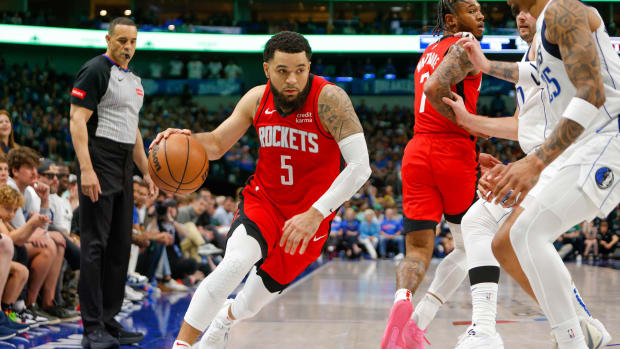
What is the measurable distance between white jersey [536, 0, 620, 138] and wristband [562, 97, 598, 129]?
0.69ft

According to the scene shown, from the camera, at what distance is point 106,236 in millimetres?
4836

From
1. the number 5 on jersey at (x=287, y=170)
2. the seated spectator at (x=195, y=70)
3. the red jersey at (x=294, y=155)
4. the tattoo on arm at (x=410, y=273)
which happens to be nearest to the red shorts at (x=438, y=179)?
the tattoo on arm at (x=410, y=273)

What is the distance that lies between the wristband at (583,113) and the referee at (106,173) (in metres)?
3.25

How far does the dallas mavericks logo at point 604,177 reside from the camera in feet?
9.20

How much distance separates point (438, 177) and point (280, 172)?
1000 mm

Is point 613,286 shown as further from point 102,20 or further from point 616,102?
point 102,20

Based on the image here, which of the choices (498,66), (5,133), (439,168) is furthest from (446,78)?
(5,133)

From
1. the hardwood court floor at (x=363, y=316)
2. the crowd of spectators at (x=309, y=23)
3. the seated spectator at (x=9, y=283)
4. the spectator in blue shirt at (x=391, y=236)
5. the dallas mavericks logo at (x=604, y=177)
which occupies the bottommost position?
the spectator in blue shirt at (x=391, y=236)

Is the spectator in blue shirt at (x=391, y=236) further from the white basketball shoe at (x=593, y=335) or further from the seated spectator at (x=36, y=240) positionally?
the white basketball shoe at (x=593, y=335)

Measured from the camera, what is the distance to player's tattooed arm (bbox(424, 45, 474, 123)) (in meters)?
3.82

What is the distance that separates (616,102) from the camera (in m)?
2.89

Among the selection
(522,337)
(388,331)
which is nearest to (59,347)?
(388,331)

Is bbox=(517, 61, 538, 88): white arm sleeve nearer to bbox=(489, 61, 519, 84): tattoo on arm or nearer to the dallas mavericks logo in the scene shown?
bbox=(489, 61, 519, 84): tattoo on arm

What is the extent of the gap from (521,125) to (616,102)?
0.86 metres
